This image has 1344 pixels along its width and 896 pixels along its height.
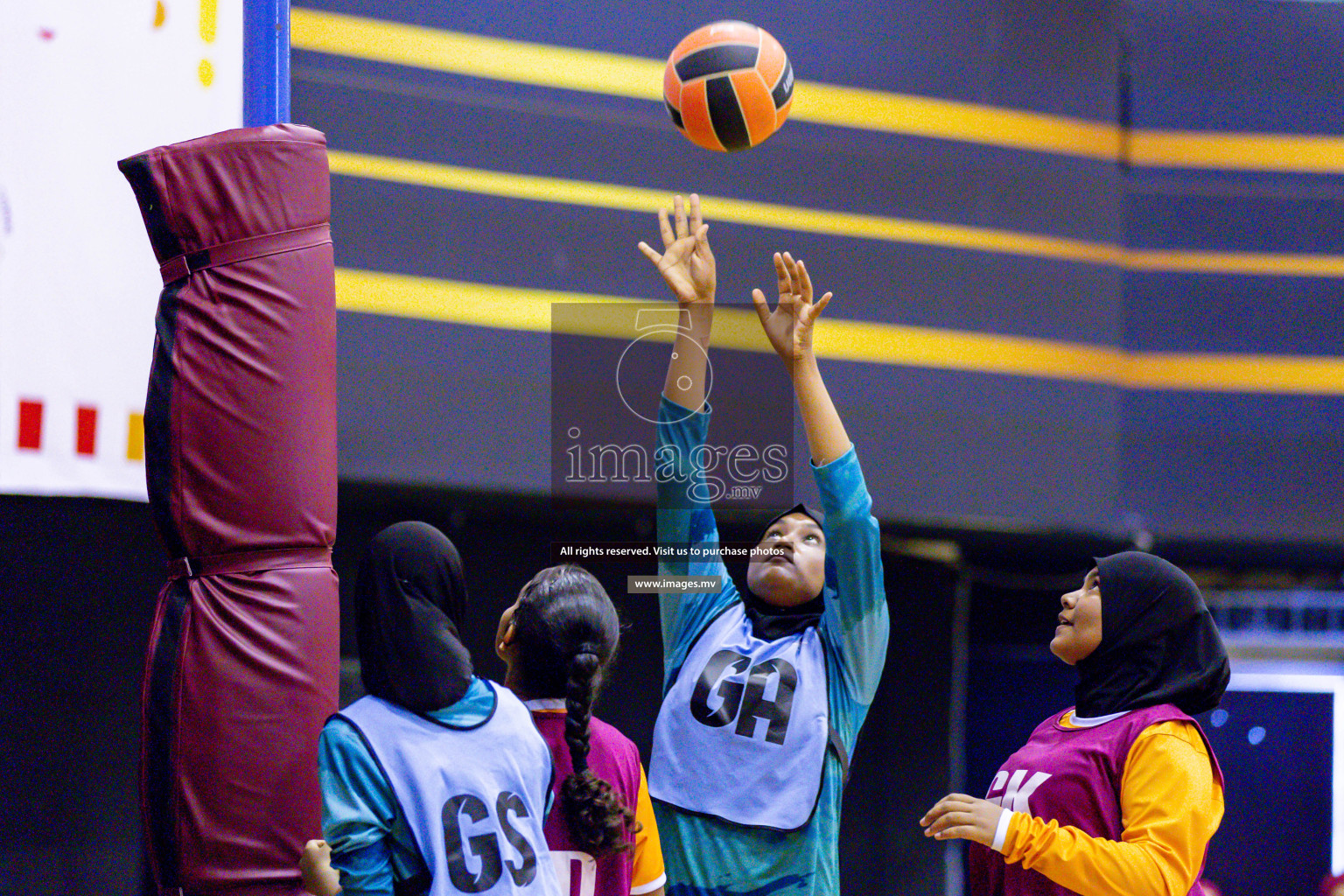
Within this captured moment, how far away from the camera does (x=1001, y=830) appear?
295 cm

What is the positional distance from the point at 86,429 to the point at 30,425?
14 cm

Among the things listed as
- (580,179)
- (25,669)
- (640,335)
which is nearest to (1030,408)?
(640,335)

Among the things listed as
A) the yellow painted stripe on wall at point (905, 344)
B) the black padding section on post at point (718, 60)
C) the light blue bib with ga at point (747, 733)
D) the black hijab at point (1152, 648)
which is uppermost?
the black padding section on post at point (718, 60)

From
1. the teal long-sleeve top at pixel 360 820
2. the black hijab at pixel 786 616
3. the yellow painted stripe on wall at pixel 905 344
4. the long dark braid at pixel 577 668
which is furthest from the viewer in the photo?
the yellow painted stripe on wall at pixel 905 344

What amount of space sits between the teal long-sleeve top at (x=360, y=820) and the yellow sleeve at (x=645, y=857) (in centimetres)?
56

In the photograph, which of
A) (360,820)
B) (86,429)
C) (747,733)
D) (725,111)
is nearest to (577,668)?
(360,820)

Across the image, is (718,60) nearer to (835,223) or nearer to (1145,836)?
(1145,836)

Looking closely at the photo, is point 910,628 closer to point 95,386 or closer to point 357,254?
point 357,254

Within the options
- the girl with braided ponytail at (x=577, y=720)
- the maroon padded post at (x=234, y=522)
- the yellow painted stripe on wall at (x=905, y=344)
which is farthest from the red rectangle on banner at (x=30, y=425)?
the yellow painted stripe on wall at (x=905, y=344)

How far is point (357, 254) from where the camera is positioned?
6.55 m

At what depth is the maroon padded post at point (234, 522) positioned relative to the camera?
9.96 feet

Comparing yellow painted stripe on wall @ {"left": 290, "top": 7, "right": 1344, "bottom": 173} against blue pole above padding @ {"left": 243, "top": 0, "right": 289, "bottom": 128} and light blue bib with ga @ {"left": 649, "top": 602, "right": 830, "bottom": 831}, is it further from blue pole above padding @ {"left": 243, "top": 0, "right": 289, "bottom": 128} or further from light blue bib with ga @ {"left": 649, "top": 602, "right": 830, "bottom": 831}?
light blue bib with ga @ {"left": 649, "top": 602, "right": 830, "bottom": 831}

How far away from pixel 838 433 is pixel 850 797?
17.4 feet

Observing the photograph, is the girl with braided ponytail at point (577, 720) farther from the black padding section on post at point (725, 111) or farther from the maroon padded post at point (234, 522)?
the black padding section on post at point (725, 111)
